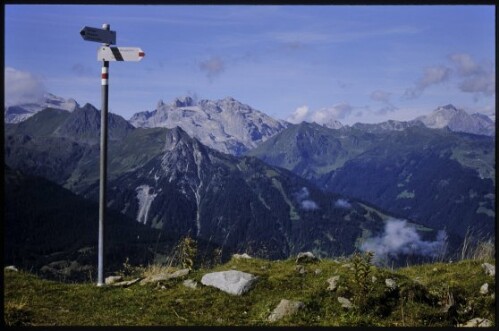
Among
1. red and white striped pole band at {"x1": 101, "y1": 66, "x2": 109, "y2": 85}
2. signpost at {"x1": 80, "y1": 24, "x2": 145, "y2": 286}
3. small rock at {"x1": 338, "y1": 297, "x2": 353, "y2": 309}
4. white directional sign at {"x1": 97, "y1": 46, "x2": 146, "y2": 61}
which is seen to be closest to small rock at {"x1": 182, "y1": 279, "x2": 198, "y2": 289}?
signpost at {"x1": 80, "y1": 24, "x2": 145, "y2": 286}

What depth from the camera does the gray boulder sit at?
9.60m

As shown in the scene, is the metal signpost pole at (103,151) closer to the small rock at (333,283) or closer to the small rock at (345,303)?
the small rock at (333,283)

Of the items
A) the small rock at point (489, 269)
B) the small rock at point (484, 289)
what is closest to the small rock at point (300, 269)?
the small rock at point (484, 289)

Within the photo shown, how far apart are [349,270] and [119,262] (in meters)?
152

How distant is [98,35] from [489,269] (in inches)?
286

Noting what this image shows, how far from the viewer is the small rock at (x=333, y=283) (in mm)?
9375

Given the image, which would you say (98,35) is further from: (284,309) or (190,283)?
(284,309)

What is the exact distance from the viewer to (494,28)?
24.1 ft

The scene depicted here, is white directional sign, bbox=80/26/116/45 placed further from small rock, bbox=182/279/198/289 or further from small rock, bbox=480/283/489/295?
small rock, bbox=480/283/489/295

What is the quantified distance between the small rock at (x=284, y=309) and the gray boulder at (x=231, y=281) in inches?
34.1

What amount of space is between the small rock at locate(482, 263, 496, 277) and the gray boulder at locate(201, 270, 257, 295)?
12.6 feet

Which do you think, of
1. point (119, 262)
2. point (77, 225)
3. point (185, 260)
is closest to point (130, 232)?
point (77, 225)
